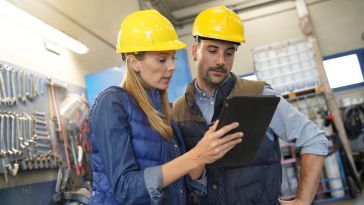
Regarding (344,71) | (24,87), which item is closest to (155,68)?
(24,87)

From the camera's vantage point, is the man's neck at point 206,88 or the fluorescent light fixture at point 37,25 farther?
the fluorescent light fixture at point 37,25

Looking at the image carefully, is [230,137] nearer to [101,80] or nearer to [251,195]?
[251,195]

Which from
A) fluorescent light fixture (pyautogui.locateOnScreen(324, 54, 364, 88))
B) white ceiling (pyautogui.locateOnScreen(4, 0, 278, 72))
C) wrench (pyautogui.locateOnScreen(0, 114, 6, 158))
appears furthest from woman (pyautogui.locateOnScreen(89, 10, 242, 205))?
fluorescent light fixture (pyautogui.locateOnScreen(324, 54, 364, 88))

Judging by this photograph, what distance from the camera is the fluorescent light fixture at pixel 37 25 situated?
250cm

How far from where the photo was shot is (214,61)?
5.70 feet

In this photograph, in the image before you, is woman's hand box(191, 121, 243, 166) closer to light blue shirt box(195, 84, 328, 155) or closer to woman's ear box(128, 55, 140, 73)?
woman's ear box(128, 55, 140, 73)

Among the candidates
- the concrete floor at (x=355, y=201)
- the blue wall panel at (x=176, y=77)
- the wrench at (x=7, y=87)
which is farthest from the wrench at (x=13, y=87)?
the concrete floor at (x=355, y=201)

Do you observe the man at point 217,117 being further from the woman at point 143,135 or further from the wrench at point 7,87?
the wrench at point 7,87

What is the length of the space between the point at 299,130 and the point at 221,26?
0.59 m

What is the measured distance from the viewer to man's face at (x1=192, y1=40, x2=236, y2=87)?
1.73m

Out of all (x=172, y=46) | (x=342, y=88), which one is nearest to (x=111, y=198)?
(x=172, y=46)

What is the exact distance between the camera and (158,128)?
1.16 m

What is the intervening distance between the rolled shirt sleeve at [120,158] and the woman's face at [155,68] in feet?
0.47

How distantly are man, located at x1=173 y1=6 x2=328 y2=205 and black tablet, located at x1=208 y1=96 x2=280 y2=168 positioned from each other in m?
0.24
